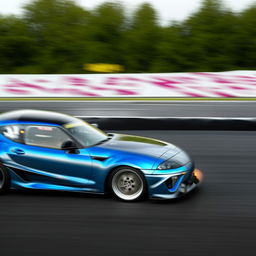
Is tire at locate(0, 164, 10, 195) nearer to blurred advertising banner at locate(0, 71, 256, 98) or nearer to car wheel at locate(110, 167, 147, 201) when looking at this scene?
car wheel at locate(110, 167, 147, 201)

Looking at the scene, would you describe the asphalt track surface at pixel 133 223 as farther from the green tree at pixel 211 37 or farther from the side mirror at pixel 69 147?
the green tree at pixel 211 37

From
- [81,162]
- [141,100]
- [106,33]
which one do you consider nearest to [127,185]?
[81,162]

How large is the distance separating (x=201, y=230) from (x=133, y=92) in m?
14.2

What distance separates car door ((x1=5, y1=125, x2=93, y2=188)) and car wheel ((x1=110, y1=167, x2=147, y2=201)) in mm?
350

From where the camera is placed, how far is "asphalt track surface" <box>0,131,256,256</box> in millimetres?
4934

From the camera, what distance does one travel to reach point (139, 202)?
6.54 metres

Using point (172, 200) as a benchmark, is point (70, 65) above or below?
above

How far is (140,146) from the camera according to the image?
6996 millimetres

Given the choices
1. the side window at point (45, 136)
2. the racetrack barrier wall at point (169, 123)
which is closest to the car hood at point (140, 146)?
the side window at point (45, 136)

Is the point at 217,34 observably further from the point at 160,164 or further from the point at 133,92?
the point at 160,164

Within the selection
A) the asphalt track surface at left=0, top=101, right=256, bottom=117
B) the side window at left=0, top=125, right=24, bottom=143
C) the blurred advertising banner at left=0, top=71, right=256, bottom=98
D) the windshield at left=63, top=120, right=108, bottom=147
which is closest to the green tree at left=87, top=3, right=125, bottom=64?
the blurred advertising banner at left=0, top=71, right=256, bottom=98

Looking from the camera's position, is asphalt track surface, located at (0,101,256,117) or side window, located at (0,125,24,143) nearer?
side window, located at (0,125,24,143)

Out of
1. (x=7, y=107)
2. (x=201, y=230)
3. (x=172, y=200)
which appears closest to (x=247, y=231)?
(x=201, y=230)

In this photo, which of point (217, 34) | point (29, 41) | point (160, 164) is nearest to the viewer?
point (160, 164)
